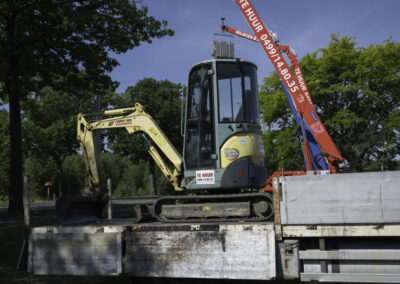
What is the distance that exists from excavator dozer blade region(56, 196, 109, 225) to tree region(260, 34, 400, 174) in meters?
17.8

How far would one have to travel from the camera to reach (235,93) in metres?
6.76

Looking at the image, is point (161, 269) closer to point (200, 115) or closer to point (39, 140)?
point (200, 115)

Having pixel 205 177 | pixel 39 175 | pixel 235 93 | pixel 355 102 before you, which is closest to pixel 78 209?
pixel 205 177

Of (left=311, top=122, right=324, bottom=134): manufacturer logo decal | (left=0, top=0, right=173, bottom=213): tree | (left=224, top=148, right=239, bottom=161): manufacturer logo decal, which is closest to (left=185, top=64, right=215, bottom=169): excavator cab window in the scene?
(left=224, top=148, right=239, bottom=161): manufacturer logo decal

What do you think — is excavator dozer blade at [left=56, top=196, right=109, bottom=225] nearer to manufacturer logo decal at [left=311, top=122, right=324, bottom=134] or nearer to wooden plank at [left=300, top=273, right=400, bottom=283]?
wooden plank at [left=300, top=273, right=400, bottom=283]

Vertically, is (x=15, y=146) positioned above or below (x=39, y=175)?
above

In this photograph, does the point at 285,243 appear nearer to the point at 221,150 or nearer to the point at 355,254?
the point at 355,254

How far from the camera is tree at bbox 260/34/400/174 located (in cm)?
2252

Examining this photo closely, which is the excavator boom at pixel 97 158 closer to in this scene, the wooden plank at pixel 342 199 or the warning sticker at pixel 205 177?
the warning sticker at pixel 205 177

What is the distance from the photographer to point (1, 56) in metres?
14.0

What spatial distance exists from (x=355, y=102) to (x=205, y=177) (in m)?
19.6

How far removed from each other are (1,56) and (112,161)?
29163 millimetres

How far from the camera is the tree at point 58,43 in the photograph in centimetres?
1423

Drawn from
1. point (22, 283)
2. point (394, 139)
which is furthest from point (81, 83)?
point (394, 139)
